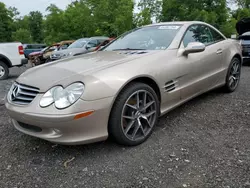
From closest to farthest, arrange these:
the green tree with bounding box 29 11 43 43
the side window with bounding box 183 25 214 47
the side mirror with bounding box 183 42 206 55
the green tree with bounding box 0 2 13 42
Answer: the side mirror with bounding box 183 42 206 55, the side window with bounding box 183 25 214 47, the green tree with bounding box 0 2 13 42, the green tree with bounding box 29 11 43 43

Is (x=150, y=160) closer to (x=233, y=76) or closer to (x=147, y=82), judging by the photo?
(x=147, y=82)

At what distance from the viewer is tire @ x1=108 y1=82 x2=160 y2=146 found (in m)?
2.39

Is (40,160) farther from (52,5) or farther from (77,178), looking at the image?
(52,5)

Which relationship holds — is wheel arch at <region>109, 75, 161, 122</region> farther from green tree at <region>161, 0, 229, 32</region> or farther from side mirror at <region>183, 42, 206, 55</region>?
green tree at <region>161, 0, 229, 32</region>

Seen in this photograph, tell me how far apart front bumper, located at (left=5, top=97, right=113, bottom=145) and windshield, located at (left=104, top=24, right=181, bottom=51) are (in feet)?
4.23

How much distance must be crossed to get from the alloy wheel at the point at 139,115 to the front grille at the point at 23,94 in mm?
917

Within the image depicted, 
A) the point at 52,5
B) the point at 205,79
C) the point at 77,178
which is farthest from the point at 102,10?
the point at 77,178

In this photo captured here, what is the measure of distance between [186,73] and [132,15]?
1691cm

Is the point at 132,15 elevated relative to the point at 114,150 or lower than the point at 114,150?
elevated

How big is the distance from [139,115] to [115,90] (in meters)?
0.49

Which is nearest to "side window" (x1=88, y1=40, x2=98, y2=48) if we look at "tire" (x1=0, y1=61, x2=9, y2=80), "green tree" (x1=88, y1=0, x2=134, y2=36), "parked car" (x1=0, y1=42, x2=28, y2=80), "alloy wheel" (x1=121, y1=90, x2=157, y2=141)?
"parked car" (x1=0, y1=42, x2=28, y2=80)

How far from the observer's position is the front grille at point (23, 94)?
2.33 metres

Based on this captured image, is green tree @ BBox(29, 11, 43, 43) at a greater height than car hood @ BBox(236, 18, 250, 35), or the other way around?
green tree @ BBox(29, 11, 43, 43)

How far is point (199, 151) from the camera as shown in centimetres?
247
